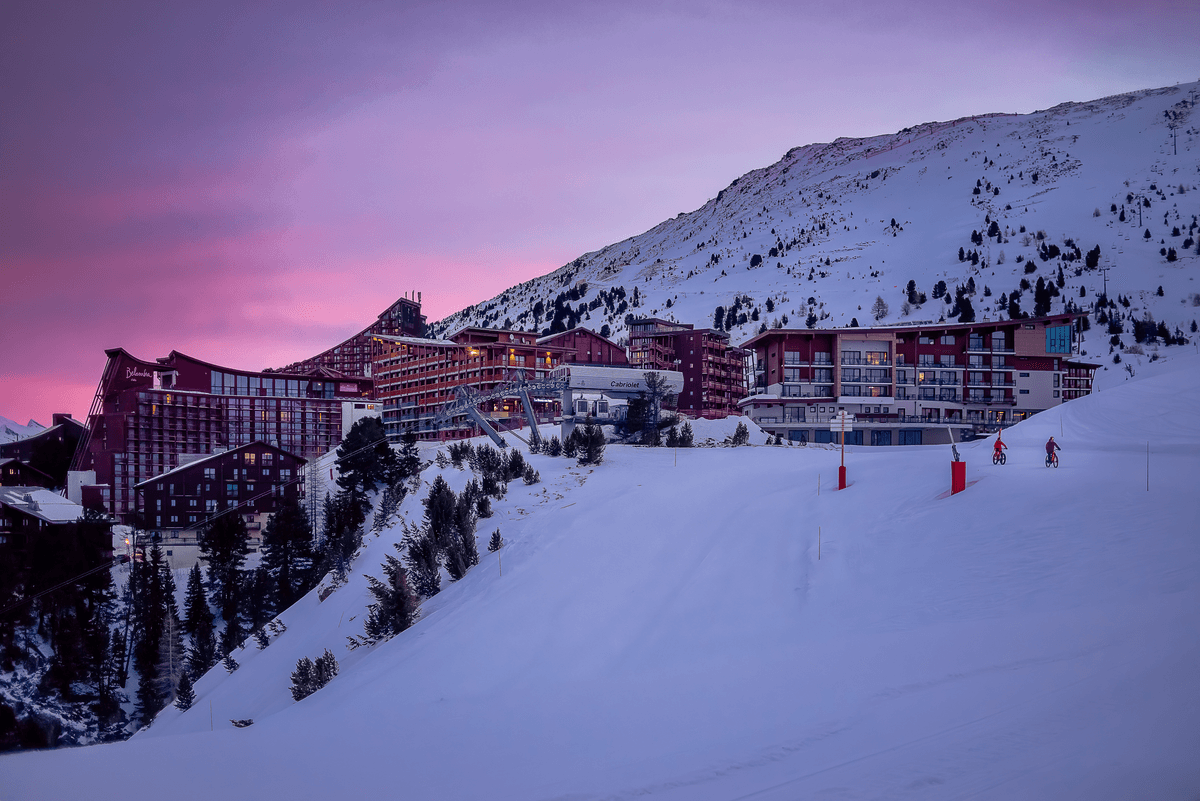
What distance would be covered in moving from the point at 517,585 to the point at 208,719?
11.9 metres

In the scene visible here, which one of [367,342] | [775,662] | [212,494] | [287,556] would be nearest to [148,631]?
[287,556]

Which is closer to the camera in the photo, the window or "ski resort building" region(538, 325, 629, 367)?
the window

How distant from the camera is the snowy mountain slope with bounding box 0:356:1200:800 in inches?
448

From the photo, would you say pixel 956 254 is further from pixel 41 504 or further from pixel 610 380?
pixel 41 504

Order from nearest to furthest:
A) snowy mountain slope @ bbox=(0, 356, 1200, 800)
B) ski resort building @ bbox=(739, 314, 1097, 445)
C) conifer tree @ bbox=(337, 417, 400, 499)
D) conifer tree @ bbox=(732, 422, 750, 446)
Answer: snowy mountain slope @ bbox=(0, 356, 1200, 800) < conifer tree @ bbox=(732, 422, 750, 446) < conifer tree @ bbox=(337, 417, 400, 499) < ski resort building @ bbox=(739, 314, 1097, 445)

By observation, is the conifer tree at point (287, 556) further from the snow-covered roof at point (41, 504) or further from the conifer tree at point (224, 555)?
the snow-covered roof at point (41, 504)

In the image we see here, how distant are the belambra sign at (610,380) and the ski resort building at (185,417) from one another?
3776 cm

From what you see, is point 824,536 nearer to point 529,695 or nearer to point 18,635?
point 529,695

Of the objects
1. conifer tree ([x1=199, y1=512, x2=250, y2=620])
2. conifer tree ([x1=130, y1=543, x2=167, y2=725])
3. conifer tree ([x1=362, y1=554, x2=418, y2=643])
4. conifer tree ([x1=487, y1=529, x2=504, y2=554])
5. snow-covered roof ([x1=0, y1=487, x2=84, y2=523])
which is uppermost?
conifer tree ([x1=487, y1=529, x2=504, y2=554])

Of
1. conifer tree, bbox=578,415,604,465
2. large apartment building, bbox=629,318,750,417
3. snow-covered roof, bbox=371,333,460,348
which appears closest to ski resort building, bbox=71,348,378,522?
snow-covered roof, bbox=371,333,460,348

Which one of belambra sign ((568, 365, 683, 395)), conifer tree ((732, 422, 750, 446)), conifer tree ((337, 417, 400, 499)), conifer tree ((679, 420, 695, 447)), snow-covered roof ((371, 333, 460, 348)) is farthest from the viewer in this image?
snow-covered roof ((371, 333, 460, 348))

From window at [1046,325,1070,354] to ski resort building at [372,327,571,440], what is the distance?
47.9 meters

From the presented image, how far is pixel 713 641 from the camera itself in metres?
19.1

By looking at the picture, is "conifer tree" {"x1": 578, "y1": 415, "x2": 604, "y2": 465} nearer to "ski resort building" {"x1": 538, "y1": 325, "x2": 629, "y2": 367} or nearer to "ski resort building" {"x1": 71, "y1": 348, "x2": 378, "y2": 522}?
"ski resort building" {"x1": 71, "y1": 348, "x2": 378, "y2": 522}
